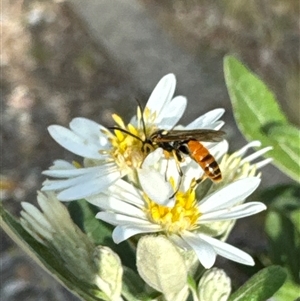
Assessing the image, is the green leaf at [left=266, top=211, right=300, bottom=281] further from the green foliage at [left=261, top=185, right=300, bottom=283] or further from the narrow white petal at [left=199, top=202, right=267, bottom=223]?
the narrow white petal at [left=199, top=202, right=267, bottom=223]

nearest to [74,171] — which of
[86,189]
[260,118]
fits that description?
[86,189]

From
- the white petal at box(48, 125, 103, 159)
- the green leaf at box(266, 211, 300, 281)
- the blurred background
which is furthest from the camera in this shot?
the blurred background

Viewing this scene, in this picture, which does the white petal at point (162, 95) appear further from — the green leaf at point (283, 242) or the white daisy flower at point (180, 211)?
the green leaf at point (283, 242)

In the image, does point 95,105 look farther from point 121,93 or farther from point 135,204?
point 135,204

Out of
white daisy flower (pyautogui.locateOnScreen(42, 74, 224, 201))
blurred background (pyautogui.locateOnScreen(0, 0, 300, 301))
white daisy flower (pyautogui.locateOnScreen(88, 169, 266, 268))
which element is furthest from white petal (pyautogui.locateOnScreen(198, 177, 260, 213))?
blurred background (pyautogui.locateOnScreen(0, 0, 300, 301))


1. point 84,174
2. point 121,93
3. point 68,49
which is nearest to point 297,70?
point 121,93
